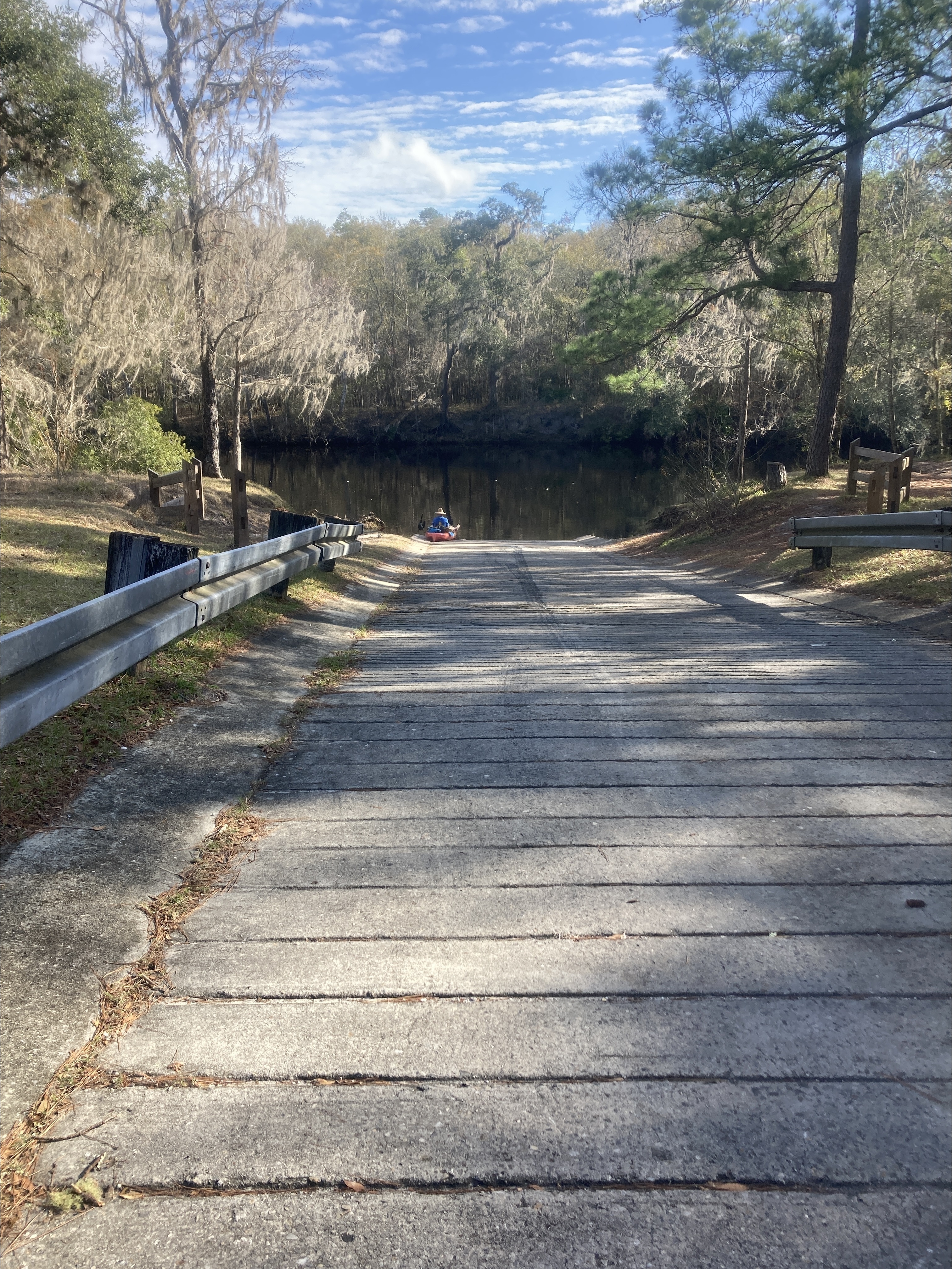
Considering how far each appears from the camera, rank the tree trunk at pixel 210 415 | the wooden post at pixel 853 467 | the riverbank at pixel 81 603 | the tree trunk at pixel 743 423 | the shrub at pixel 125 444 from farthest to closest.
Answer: the tree trunk at pixel 210 415, the tree trunk at pixel 743 423, the shrub at pixel 125 444, the wooden post at pixel 853 467, the riverbank at pixel 81 603

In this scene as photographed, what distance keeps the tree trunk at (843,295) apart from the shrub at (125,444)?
1473 cm

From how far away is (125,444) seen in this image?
2112cm

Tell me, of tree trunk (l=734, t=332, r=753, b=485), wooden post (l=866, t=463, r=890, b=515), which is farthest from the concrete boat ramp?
tree trunk (l=734, t=332, r=753, b=485)

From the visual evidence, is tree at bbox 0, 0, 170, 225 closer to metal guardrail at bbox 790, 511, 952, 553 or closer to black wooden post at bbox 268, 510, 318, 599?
black wooden post at bbox 268, 510, 318, 599

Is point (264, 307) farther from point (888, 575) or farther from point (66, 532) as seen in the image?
point (888, 575)

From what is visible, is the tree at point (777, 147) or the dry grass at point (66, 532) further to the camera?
the tree at point (777, 147)

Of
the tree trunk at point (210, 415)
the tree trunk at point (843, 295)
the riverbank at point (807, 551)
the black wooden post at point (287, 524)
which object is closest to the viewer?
the black wooden post at point (287, 524)

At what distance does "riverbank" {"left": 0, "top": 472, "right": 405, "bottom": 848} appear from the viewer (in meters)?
3.35

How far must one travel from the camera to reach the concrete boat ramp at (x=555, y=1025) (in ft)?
5.08

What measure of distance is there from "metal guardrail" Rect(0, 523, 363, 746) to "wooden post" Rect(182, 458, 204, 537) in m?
7.38

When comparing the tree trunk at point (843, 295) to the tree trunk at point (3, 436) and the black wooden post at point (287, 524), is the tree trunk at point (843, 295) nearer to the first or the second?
the black wooden post at point (287, 524)

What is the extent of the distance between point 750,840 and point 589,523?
34.6 m

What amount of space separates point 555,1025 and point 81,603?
4167 millimetres

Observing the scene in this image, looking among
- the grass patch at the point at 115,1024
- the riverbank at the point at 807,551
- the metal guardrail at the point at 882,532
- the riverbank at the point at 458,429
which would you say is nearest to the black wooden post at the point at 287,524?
the grass patch at the point at 115,1024
